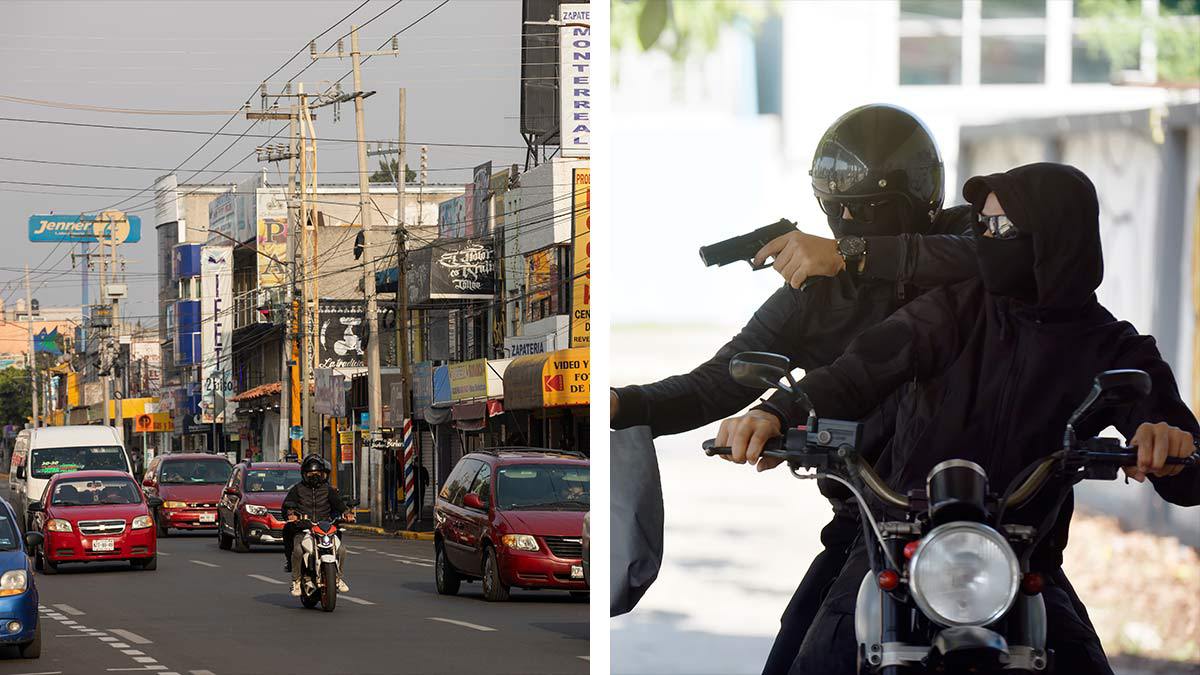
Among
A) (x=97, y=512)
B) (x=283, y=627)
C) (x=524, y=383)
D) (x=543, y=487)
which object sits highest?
(x=524, y=383)

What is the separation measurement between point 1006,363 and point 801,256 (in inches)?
27.4

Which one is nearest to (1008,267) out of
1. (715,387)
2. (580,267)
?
(715,387)

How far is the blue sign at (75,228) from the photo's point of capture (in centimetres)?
9869

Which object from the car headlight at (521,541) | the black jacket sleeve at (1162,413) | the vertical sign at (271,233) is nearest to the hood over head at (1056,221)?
the black jacket sleeve at (1162,413)

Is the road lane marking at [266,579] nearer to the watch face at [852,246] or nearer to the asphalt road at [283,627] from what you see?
the asphalt road at [283,627]

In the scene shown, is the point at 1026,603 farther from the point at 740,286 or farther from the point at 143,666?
the point at 143,666

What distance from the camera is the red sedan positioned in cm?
2597

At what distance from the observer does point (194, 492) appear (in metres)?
35.9

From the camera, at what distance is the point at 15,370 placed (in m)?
140

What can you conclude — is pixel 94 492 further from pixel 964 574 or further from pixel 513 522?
pixel 964 574

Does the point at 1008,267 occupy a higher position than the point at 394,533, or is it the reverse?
the point at 1008,267

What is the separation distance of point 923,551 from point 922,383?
4.16ft

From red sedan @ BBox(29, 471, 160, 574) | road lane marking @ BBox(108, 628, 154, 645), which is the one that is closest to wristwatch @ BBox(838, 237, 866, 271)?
road lane marking @ BBox(108, 628, 154, 645)

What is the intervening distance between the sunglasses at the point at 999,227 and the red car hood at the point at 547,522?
14446 millimetres
